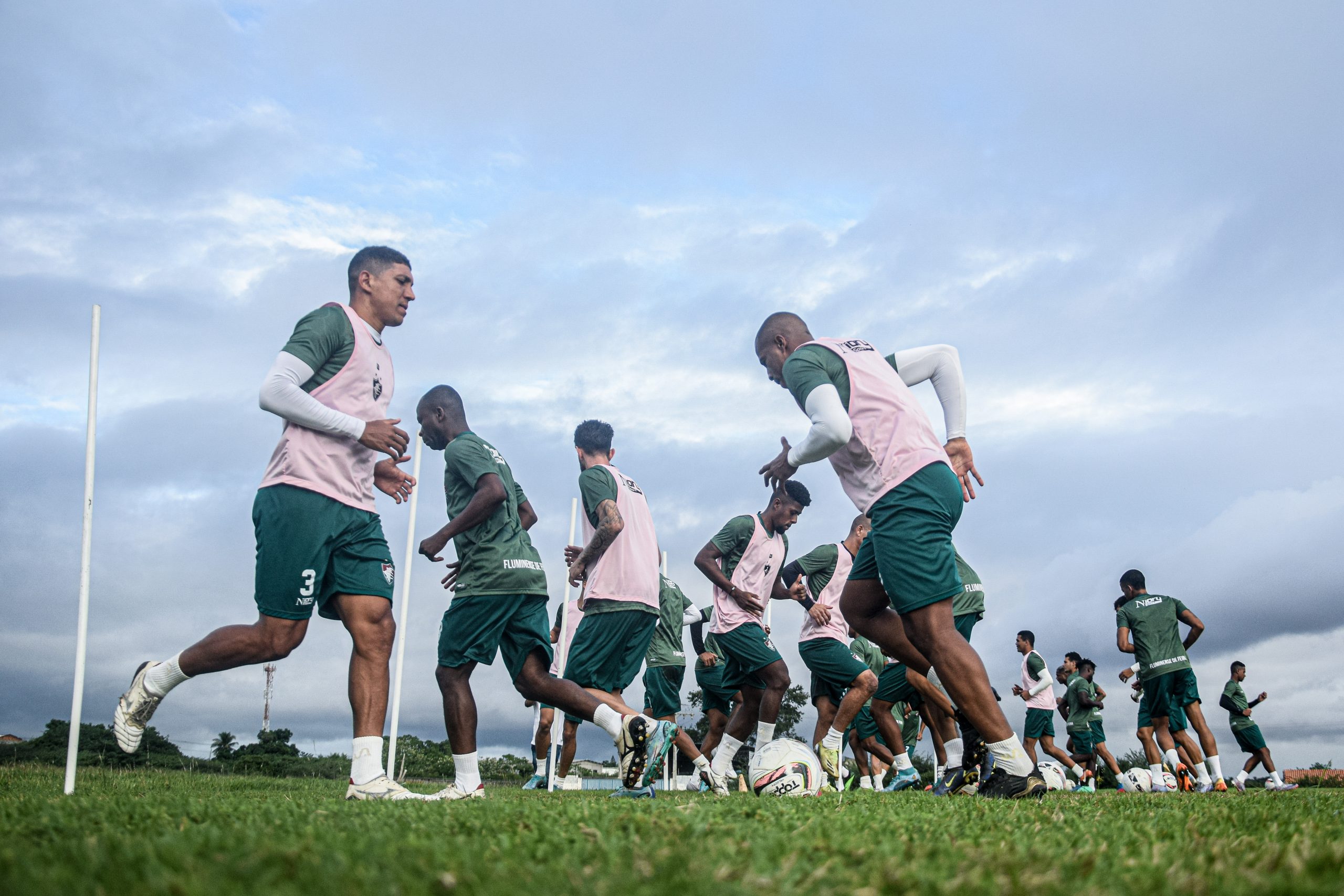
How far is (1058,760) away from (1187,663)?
624cm

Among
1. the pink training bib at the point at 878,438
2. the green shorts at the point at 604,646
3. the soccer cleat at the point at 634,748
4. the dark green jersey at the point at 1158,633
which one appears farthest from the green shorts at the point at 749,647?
the dark green jersey at the point at 1158,633

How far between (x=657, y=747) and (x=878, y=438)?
2.12 meters

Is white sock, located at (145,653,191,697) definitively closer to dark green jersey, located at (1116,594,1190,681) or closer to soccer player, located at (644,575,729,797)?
soccer player, located at (644,575,729,797)

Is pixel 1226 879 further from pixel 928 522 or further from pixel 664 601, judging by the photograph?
pixel 664 601

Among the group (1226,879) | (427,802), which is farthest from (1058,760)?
(1226,879)

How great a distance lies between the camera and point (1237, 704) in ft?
55.0

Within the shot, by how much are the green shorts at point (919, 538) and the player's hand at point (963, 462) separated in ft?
0.77

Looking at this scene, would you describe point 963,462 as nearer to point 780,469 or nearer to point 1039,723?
point 780,469

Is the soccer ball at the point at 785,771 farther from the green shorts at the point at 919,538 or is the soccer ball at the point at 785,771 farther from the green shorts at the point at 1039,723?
the green shorts at the point at 1039,723

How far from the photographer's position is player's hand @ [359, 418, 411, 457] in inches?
192

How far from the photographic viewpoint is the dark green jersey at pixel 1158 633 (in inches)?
454

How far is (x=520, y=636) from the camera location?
5.93 meters

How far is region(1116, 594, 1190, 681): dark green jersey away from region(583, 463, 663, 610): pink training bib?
7382 mm

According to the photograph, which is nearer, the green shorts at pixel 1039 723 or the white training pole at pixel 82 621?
the white training pole at pixel 82 621
